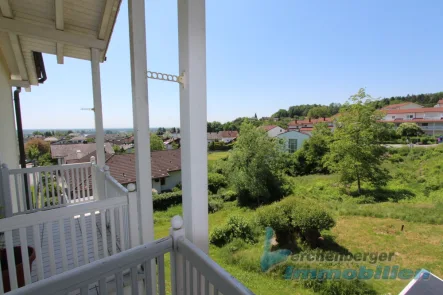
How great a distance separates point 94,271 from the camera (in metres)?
0.66

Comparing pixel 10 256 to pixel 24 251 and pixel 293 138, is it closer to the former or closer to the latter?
pixel 24 251

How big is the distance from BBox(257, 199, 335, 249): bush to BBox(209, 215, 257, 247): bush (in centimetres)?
88

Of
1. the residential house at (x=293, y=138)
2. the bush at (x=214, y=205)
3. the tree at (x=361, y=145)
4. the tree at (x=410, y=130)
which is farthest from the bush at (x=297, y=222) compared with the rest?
the residential house at (x=293, y=138)

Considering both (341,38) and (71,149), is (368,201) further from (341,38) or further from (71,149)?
(71,149)

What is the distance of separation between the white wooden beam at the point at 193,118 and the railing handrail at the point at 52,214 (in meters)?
0.76

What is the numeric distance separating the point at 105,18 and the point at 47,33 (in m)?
0.63

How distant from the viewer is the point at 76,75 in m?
3.37

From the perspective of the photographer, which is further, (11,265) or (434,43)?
(434,43)

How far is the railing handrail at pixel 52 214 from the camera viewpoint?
98 centimetres

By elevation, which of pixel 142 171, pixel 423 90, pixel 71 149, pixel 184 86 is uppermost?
pixel 423 90

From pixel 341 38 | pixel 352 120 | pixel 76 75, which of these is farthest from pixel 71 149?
pixel 352 120

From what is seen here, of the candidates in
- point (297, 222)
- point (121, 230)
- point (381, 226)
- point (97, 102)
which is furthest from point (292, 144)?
point (121, 230)

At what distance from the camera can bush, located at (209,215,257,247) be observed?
5.98 metres

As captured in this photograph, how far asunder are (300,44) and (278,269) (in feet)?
19.5
